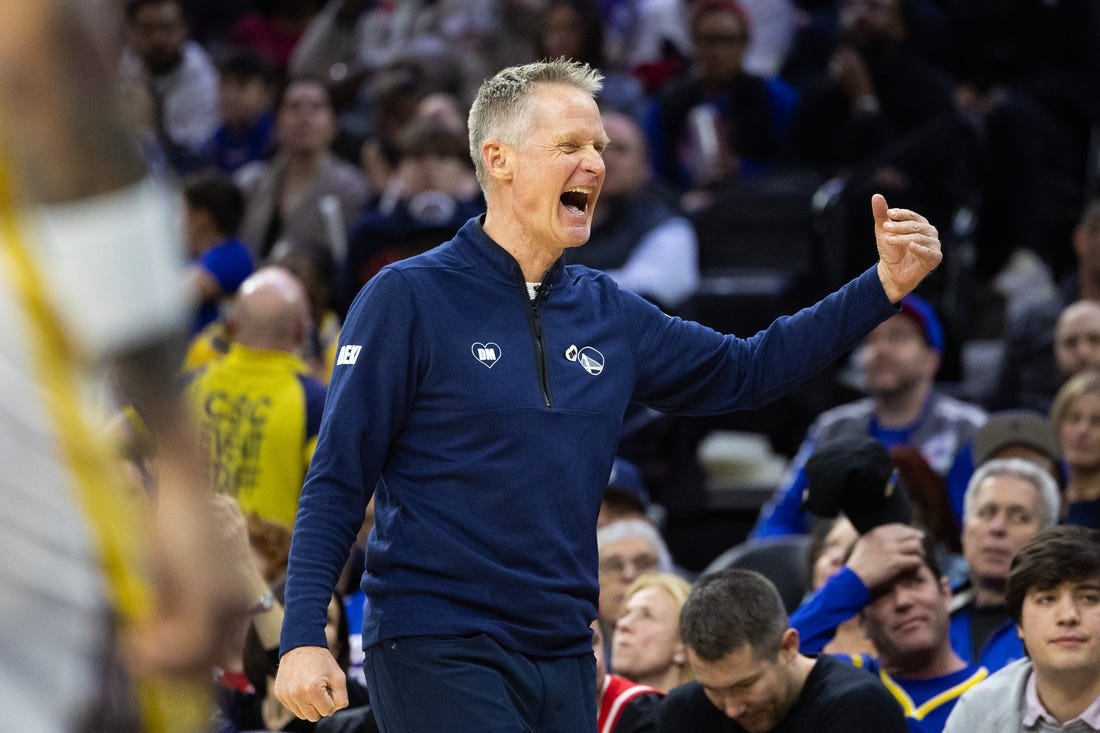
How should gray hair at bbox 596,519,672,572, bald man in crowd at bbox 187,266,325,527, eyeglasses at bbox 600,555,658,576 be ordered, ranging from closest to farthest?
1. eyeglasses at bbox 600,555,658,576
2. gray hair at bbox 596,519,672,572
3. bald man in crowd at bbox 187,266,325,527

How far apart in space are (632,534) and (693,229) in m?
3.68

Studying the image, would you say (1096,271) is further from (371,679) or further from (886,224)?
(371,679)

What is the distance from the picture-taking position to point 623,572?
5812mm

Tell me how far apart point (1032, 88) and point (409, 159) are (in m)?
3.57

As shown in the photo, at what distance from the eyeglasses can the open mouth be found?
8.12ft

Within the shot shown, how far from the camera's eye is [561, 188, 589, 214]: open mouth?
138 inches

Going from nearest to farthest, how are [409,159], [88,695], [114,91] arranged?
[114,91] < [88,695] < [409,159]

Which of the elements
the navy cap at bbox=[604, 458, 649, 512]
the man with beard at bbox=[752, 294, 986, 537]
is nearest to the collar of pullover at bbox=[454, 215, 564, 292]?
the navy cap at bbox=[604, 458, 649, 512]

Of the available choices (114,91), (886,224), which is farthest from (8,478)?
(886,224)

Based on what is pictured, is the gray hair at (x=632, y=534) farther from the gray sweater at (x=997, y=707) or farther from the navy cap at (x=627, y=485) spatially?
the gray sweater at (x=997, y=707)

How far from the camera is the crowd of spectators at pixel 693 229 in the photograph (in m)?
5.01

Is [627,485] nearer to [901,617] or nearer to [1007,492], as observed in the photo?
[1007,492]

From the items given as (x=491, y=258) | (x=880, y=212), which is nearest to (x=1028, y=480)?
(x=880, y=212)

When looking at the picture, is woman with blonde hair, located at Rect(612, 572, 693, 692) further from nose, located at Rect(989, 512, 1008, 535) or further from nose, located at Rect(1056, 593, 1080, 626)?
nose, located at Rect(1056, 593, 1080, 626)
